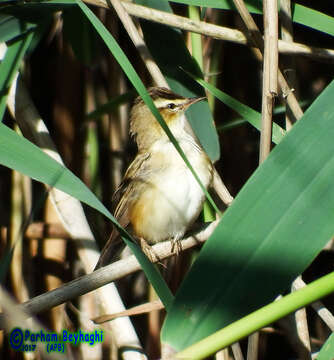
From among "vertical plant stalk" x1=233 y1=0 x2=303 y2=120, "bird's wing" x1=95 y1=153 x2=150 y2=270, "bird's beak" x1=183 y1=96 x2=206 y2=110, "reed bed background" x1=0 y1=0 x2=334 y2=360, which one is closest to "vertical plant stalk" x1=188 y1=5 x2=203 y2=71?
"reed bed background" x1=0 y1=0 x2=334 y2=360

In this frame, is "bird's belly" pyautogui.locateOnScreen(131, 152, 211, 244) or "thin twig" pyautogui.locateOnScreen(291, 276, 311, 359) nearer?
"thin twig" pyautogui.locateOnScreen(291, 276, 311, 359)

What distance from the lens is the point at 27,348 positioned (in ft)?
6.48

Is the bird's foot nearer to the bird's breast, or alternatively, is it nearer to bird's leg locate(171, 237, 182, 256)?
bird's leg locate(171, 237, 182, 256)

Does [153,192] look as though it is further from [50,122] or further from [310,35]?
[310,35]

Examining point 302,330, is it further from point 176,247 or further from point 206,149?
point 206,149

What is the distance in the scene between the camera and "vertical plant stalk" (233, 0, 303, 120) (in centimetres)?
162

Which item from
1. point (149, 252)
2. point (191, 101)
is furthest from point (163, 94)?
point (149, 252)

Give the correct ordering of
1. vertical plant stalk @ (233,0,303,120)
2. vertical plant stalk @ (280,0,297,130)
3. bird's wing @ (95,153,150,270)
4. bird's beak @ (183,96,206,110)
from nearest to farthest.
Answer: vertical plant stalk @ (233,0,303,120)
vertical plant stalk @ (280,0,297,130)
bird's beak @ (183,96,206,110)
bird's wing @ (95,153,150,270)

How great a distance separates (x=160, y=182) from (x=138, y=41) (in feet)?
1.95

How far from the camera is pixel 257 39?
1.71 meters

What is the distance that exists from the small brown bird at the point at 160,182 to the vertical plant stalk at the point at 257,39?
362 millimetres

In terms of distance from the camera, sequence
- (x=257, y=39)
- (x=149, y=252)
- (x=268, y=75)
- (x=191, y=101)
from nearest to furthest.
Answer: (x=268, y=75) → (x=257, y=39) → (x=191, y=101) → (x=149, y=252)

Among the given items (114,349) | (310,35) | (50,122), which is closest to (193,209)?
(114,349)

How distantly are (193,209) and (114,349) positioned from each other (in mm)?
689
